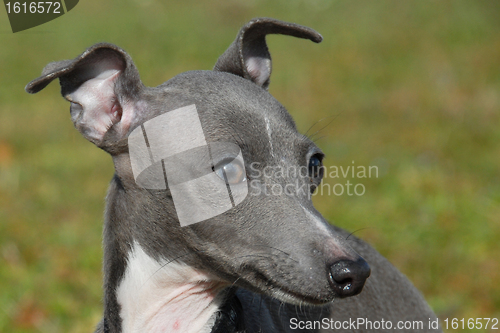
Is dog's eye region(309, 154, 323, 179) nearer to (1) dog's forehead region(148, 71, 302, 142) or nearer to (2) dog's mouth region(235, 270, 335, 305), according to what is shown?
(1) dog's forehead region(148, 71, 302, 142)

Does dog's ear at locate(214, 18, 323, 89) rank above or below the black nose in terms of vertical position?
above

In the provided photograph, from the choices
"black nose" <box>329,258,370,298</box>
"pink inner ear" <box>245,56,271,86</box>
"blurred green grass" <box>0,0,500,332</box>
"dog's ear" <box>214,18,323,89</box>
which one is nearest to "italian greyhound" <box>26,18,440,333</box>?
"black nose" <box>329,258,370,298</box>

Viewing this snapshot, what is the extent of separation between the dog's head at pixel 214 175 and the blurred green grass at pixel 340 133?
7.49 ft

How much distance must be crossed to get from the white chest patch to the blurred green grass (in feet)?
A: 6.27

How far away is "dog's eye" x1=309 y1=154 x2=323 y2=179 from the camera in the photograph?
3.63 meters

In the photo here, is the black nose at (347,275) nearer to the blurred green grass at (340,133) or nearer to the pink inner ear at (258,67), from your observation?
the pink inner ear at (258,67)

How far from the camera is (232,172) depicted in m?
3.25

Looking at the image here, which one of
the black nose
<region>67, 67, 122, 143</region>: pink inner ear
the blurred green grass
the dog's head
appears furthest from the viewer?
the blurred green grass

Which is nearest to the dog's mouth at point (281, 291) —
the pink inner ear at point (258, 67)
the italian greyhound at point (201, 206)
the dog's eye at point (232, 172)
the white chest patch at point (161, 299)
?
the italian greyhound at point (201, 206)

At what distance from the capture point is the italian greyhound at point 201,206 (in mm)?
3096

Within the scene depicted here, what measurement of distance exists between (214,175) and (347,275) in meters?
0.86

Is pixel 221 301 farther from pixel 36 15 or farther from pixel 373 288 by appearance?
pixel 36 15

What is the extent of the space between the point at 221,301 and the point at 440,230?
4033 millimetres

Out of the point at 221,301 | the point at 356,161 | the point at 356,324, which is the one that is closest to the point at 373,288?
the point at 356,324
